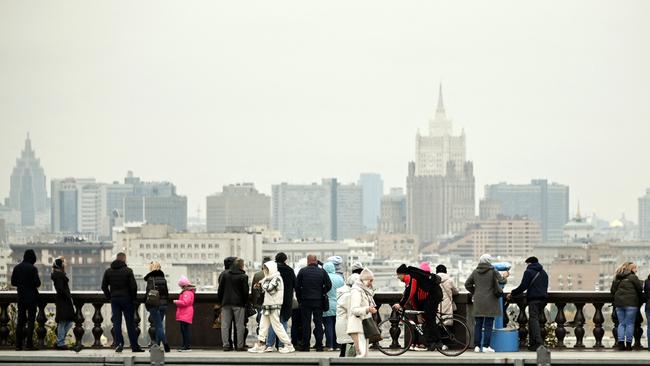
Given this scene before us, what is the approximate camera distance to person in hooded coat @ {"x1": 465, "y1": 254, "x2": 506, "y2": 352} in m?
25.5

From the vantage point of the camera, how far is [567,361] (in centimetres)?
1945

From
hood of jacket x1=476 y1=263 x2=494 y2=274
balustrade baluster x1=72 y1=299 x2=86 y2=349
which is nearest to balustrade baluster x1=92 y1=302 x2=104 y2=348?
balustrade baluster x1=72 y1=299 x2=86 y2=349

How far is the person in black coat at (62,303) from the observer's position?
25906 mm

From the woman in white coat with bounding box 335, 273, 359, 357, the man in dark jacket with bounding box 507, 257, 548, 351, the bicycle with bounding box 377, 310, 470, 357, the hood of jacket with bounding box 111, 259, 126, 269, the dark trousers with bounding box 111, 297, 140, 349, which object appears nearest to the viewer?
the woman in white coat with bounding box 335, 273, 359, 357

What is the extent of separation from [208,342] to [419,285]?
11.5 ft

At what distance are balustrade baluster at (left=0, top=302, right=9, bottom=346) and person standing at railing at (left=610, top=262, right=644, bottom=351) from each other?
8651 millimetres

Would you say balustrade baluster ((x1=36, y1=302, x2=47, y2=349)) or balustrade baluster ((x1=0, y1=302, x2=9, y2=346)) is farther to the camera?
balustrade baluster ((x1=0, y1=302, x2=9, y2=346))

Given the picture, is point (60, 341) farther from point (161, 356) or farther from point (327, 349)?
point (161, 356)

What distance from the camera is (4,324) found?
26.8m

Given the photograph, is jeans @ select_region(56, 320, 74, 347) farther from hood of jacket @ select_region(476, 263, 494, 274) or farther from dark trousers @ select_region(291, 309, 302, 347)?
hood of jacket @ select_region(476, 263, 494, 274)

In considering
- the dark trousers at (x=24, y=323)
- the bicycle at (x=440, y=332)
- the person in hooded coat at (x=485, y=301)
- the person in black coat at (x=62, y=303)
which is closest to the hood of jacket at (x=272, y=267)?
the bicycle at (x=440, y=332)

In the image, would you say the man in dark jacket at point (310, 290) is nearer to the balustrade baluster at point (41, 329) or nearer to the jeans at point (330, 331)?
the jeans at point (330, 331)

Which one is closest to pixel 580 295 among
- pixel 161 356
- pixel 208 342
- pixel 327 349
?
pixel 327 349

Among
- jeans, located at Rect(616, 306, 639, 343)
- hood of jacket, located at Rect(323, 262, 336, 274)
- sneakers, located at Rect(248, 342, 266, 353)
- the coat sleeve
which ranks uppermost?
hood of jacket, located at Rect(323, 262, 336, 274)
